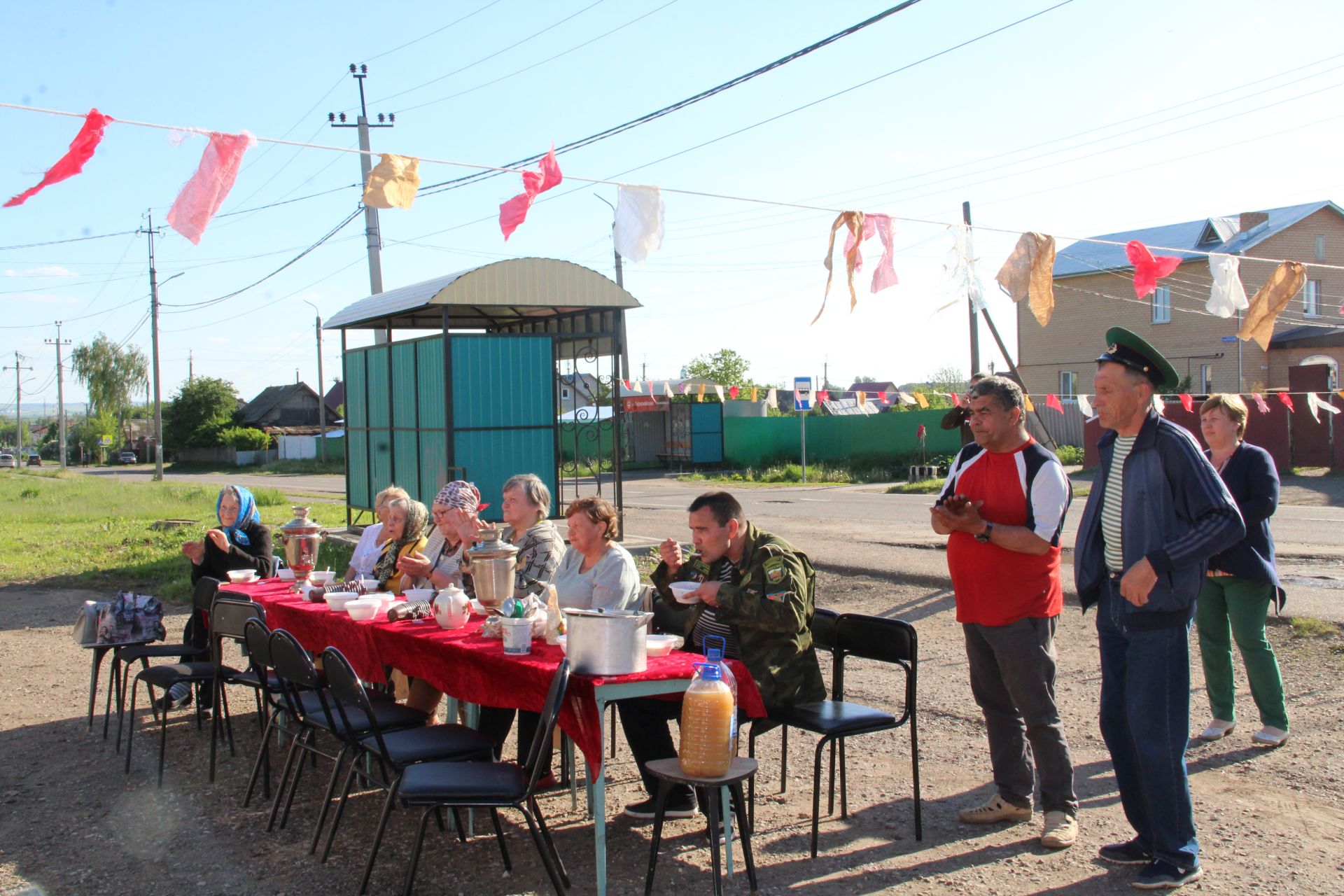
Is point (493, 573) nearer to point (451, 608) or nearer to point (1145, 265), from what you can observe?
point (451, 608)

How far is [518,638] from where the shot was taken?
4211 millimetres

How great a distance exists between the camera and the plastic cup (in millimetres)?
4207

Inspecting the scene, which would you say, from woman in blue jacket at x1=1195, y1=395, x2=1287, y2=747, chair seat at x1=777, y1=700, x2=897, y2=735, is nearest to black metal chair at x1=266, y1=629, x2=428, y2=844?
chair seat at x1=777, y1=700, x2=897, y2=735

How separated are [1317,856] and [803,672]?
203cm

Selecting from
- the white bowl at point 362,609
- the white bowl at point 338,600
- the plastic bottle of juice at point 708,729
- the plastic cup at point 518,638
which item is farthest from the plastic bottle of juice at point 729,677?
the white bowl at point 338,600

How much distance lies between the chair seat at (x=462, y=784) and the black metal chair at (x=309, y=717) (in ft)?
0.98

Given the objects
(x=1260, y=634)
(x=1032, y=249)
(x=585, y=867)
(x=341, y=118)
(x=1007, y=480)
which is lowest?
(x=585, y=867)

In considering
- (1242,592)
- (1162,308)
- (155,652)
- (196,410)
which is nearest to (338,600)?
(155,652)

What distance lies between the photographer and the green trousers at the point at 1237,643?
17.2 ft

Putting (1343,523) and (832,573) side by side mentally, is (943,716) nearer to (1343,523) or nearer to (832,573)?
(832,573)

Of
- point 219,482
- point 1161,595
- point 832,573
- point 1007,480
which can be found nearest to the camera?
point 1161,595

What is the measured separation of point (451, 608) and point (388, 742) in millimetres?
673

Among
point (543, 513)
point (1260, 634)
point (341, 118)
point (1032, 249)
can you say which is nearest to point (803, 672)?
point (543, 513)

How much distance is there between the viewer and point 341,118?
20.0 m
